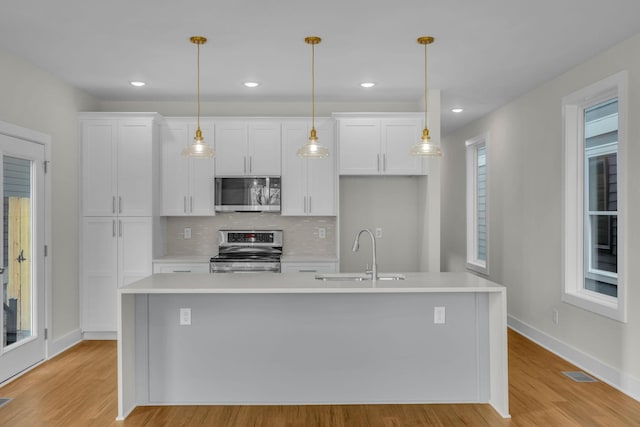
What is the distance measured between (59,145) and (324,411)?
11.7 ft

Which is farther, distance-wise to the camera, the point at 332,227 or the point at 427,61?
the point at 332,227

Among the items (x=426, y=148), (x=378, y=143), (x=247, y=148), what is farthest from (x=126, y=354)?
(x=378, y=143)

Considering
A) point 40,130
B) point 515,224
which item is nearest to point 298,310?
point 40,130

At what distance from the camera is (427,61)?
14.4ft

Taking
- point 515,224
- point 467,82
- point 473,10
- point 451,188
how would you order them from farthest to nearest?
Result: point 451,188 < point 515,224 < point 467,82 < point 473,10

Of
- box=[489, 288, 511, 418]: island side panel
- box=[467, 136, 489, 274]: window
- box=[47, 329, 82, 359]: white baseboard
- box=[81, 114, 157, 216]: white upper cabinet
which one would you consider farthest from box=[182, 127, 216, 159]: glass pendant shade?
box=[467, 136, 489, 274]: window

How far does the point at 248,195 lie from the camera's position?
5.64 metres

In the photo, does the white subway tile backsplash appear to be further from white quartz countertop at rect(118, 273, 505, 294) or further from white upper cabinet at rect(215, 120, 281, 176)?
white quartz countertop at rect(118, 273, 505, 294)

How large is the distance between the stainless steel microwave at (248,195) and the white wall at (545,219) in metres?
2.73

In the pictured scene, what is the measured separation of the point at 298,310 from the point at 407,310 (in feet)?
2.55

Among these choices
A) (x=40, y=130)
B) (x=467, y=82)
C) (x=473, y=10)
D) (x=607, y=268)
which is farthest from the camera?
(x=467, y=82)

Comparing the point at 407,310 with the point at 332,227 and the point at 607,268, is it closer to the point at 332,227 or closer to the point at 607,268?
the point at 607,268

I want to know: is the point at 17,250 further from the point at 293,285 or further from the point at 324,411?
the point at 324,411

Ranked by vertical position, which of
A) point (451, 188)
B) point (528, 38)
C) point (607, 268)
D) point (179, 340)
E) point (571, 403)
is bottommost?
point (571, 403)
